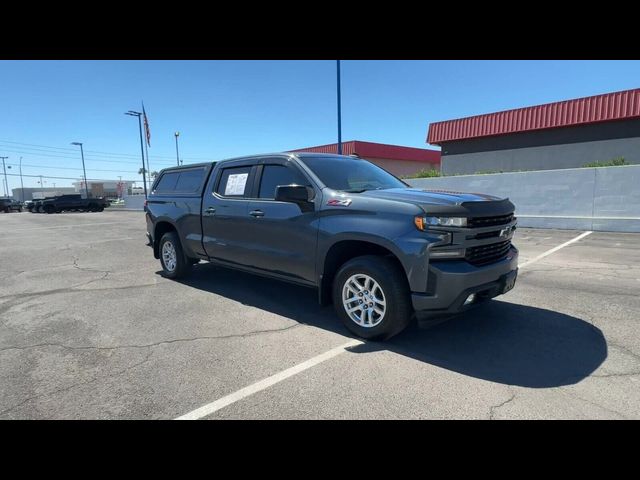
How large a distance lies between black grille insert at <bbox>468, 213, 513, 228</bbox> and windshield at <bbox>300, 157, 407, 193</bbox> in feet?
4.14

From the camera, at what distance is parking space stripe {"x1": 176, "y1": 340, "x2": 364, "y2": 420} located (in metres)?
2.68

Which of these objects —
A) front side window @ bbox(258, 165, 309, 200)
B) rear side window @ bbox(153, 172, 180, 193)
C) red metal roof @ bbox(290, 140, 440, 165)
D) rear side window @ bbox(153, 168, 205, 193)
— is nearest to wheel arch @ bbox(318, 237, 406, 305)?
front side window @ bbox(258, 165, 309, 200)

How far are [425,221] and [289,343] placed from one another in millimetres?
1812

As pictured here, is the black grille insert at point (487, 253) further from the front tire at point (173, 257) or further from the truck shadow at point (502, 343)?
the front tire at point (173, 257)

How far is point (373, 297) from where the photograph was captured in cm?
368

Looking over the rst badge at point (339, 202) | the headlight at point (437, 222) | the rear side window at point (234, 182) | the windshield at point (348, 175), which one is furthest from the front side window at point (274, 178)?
the headlight at point (437, 222)

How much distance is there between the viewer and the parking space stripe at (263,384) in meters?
2.68

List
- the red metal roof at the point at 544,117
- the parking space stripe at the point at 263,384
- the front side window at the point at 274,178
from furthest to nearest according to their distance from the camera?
1. the red metal roof at the point at 544,117
2. the front side window at the point at 274,178
3. the parking space stripe at the point at 263,384

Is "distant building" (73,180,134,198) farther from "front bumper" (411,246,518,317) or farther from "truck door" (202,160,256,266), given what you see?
"front bumper" (411,246,518,317)

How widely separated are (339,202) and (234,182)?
2039mm

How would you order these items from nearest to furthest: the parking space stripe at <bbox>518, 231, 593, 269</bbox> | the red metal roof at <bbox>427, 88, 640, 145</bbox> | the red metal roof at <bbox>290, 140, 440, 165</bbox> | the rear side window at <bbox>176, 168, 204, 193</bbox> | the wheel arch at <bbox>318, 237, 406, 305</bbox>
→ the wheel arch at <bbox>318, 237, 406, 305</bbox> < the rear side window at <bbox>176, 168, 204, 193</bbox> < the parking space stripe at <bbox>518, 231, 593, 269</bbox> < the red metal roof at <bbox>427, 88, 640, 145</bbox> < the red metal roof at <bbox>290, 140, 440, 165</bbox>

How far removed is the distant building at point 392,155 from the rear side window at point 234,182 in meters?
23.5
